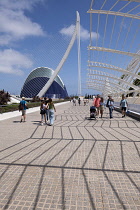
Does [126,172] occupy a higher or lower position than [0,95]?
lower

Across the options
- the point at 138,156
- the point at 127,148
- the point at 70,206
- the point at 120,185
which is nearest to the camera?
the point at 70,206

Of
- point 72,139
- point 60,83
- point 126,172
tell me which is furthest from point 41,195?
point 60,83

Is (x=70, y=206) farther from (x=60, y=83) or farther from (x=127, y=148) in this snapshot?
(x=60, y=83)

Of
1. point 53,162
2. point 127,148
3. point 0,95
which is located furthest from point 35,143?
point 0,95

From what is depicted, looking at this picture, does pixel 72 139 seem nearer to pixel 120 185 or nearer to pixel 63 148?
pixel 63 148

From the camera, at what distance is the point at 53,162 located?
335 centimetres

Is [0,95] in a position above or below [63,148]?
above

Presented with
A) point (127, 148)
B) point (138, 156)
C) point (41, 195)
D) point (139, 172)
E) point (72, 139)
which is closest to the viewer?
point (41, 195)

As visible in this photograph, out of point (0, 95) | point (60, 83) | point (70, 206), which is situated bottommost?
point (70, 206)

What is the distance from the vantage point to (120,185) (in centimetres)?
250

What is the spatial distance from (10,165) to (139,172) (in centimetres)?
224

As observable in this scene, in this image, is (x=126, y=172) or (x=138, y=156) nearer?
(x=126, y=172)

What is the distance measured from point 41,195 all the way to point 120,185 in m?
1.10

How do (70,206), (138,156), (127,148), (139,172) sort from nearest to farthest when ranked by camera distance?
(70,206) → (139,172) → (138,156) → (127,148)
